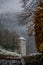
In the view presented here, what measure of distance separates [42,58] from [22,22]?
2660mm

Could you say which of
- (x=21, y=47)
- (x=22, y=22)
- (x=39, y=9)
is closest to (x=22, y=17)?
(x=22, y=22)

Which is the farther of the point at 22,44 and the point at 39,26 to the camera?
the point at 22,44

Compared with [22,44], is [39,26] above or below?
above

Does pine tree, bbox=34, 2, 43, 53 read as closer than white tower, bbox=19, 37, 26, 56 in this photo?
Yes

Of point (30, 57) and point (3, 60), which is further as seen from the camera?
point (3, 60)

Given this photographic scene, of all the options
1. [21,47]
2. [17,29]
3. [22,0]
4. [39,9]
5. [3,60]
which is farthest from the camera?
[17,29]

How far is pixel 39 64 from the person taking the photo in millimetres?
7223

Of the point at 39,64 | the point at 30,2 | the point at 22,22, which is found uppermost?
the point at 30,2

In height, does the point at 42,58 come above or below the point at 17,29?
below

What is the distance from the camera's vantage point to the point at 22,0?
8766mm

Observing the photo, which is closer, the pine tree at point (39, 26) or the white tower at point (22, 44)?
the pine tree at point (39, 26)

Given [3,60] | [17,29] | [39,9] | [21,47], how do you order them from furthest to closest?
[17,29] → [21,47] → [3,60] → [39,9]

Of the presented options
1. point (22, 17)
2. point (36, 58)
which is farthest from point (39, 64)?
point (22, 17)

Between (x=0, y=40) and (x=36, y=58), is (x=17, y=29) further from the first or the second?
(x=36, y=58)
